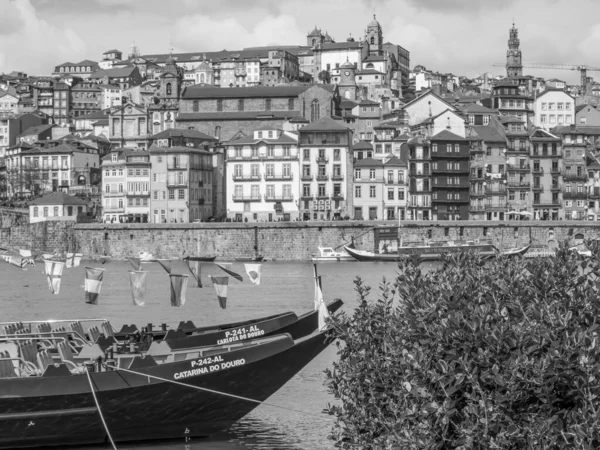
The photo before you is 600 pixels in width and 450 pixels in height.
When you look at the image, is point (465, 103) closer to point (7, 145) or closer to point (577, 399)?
point (7, 145)

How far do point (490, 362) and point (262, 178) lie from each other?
292 feet

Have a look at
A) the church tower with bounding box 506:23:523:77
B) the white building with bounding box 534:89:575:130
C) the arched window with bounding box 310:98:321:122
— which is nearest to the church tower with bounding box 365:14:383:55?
the church tower with bounding box 506:23:523:77

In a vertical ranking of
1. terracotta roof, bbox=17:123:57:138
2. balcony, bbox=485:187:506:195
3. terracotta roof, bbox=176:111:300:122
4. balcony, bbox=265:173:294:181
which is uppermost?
terracotta roof, bbox=17:123:57:138

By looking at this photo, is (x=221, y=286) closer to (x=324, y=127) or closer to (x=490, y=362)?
(x=490, y=362)

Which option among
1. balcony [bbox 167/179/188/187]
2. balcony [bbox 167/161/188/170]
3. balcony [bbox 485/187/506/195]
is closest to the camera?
balcony [bbox 167/179/188/187]

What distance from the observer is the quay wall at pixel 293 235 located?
95.7m

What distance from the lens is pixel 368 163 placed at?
340 ft

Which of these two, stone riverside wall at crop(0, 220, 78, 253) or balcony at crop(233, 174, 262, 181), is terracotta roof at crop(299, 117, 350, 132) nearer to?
balcony at crop(233, 174, 262, 181)

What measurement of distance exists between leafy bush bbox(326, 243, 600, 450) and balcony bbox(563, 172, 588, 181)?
95.9 m

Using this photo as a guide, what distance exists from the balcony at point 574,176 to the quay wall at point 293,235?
1377 centimetres

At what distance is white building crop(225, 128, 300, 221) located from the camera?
10219cm

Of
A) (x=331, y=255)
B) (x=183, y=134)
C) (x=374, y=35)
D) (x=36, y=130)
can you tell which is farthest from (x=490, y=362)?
(x=374, y=35)

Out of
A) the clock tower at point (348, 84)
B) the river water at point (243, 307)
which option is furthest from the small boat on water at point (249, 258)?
the clock tower at point (348, 84)

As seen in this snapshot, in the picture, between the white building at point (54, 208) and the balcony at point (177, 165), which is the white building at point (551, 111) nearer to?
the balcony at point (177, 165)
